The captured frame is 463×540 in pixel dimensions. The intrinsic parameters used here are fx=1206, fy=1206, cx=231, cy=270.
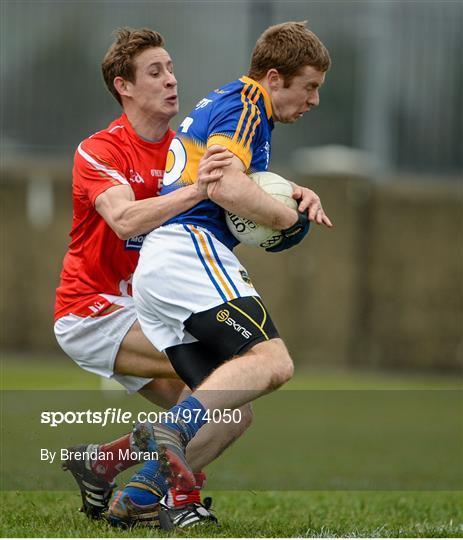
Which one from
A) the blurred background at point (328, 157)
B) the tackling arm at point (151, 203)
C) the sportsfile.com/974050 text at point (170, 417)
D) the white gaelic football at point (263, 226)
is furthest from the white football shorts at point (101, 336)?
the blurred background at point (328, 157)

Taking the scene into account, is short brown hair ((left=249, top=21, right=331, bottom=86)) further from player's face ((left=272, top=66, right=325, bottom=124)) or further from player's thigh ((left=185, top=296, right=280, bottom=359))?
player's thigh ((left=185, top=296, right=280, bottom=359))

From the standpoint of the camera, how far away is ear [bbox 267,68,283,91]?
5.69 meters

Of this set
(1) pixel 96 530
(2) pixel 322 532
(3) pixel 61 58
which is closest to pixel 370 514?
(2) pixel 322 532

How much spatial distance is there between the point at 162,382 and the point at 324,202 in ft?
41.4

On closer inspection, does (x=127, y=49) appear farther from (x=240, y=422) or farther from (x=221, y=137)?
(x=240, y=422)

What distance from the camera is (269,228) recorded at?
5504 millimetres

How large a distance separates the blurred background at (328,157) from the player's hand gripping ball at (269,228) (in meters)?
12.5

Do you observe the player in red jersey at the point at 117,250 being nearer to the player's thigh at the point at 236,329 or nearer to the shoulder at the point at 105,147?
the shoulder at the point at 105,147

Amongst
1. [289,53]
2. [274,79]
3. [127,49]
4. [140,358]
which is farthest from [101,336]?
[289,53]

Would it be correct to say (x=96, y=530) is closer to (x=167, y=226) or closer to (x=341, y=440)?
(x=167, y=226)

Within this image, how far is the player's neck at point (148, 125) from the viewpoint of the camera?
20.7ft

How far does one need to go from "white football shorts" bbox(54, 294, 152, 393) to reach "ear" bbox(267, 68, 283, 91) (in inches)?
55.9

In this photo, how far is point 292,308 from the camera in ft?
60.3

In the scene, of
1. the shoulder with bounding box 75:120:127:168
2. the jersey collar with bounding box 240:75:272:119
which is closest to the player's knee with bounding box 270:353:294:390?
the jersey collar with bounding box 240:75:272:119
